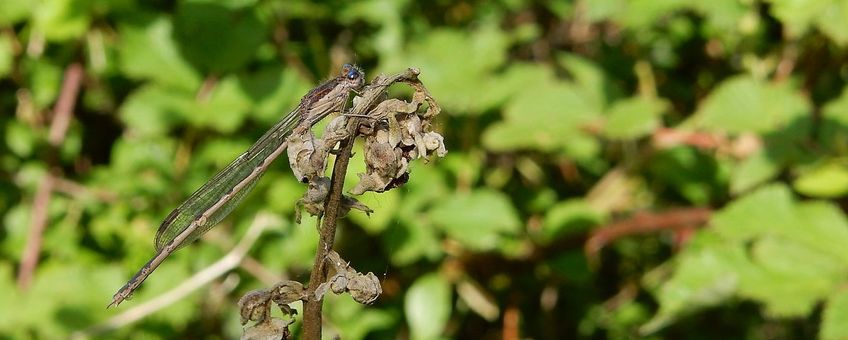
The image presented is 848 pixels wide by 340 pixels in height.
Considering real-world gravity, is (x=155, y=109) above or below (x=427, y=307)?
above

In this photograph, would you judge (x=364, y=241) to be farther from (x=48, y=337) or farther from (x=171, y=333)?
(x=48, y=337)

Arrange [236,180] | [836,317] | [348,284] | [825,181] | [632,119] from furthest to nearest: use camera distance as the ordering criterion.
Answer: [632,119], [825,181], [836,317], [236,180], [348,284]

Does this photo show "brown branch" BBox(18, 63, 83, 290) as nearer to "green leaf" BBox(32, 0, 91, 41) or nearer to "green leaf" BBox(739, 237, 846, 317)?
"green leaf" BBox(32, 0, 91, 41)

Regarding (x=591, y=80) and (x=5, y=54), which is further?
(x=591, y=80)

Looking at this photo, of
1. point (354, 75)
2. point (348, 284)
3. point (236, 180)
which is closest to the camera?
point (348, 284)

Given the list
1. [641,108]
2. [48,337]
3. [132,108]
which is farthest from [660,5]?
[48,337]

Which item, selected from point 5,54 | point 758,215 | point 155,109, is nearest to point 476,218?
point 758,215

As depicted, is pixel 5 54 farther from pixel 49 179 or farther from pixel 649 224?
pixel 649 224

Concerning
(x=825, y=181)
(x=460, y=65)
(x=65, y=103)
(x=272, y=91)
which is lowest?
(x=825, y=181)
